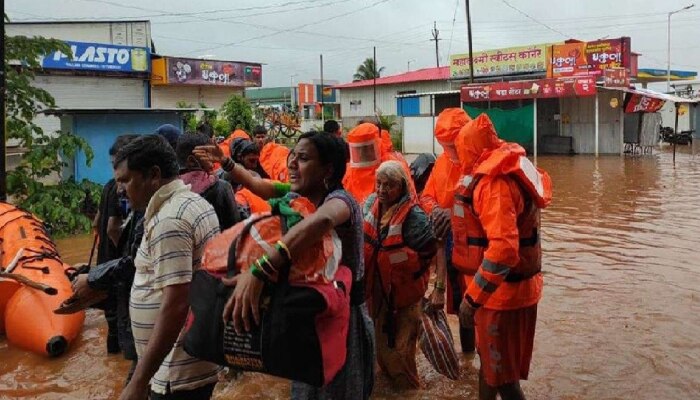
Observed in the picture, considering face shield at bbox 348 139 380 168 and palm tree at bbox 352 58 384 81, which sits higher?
palm tree at bbox 352 58 384 81

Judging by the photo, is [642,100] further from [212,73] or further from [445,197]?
[445,197]

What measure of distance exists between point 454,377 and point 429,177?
1.47 metres

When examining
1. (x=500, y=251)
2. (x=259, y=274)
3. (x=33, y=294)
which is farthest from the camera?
(x=33, y=294)

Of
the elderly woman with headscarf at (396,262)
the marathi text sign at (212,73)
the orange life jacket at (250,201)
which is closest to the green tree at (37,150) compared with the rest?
the orange life jacket at (250,201)

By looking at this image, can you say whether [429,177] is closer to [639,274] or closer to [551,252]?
[639,274]

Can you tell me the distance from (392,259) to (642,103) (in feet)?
77.0

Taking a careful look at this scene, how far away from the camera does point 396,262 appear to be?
3984mm

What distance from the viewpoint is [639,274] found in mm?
7246

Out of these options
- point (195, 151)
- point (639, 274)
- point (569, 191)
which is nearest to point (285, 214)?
point (195, 151)

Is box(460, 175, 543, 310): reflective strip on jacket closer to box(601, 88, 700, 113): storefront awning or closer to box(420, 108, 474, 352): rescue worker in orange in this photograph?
box(420, 108, 474, 352): rescue worker in orange

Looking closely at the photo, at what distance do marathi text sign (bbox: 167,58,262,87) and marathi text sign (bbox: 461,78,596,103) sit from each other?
35.4ft

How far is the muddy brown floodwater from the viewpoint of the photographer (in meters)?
4.38

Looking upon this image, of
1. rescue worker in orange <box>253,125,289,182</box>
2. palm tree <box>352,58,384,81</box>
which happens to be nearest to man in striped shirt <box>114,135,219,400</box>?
rescue worker in orange <box>253,125,289,182</box>

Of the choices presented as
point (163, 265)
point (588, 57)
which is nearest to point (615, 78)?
point (588, 57)
